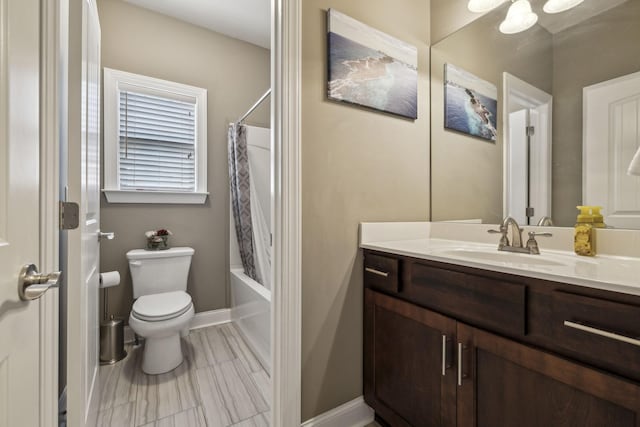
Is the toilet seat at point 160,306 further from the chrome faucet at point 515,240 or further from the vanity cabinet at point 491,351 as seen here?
the chrome faucet at point 515,240

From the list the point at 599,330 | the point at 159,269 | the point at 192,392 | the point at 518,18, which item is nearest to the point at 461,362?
the point at 599,330

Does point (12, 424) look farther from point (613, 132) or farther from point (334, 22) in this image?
point (613, 132)

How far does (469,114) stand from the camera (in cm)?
156

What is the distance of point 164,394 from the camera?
154 centimetres

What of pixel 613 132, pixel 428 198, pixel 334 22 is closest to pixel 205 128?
pixel 334 22

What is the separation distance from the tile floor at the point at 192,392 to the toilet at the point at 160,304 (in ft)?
0.38

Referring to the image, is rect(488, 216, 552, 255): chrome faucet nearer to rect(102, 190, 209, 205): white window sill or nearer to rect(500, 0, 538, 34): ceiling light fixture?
rect(500, 0, 538, 34): ceiling light fixture

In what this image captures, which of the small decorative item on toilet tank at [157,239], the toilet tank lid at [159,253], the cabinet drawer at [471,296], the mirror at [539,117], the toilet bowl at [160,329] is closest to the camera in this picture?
the cabinet drawer at [471,296]

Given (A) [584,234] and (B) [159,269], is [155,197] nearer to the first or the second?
(B) [159,269]

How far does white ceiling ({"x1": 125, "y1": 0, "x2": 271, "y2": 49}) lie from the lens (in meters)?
2.13

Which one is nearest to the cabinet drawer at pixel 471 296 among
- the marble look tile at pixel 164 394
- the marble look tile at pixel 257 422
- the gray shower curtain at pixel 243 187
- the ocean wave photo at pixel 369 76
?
the ocean wave photo at pixel 369 76

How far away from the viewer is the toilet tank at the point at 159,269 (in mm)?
2053

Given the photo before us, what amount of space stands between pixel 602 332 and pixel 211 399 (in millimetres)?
1718

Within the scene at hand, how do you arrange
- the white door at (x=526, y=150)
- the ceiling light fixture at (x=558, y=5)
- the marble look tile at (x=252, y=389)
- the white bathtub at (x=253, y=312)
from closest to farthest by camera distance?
the ceiling light fixture at (x=558, y=5) < the white door at (x=526, y=150) < the marble look tile at (x=252, y=389) < the white bathtub at (x=253, y=312)
